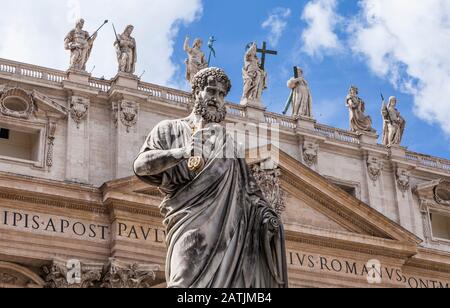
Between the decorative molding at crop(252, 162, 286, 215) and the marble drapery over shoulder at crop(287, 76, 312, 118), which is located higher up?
the marble drapery over shoulder at crop(287, 76, 312, 118)

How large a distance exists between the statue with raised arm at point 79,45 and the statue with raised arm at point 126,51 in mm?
724

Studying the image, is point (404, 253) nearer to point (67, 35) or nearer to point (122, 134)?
point (122, 134)

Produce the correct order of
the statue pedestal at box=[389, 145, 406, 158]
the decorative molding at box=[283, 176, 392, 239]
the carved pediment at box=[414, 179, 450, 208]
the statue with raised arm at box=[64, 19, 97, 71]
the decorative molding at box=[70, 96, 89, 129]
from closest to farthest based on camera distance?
the decorative molding at box=[70, 96, 89, 129] → the statue with raised arm at box=[64, 19, 97, 71] → the decorative molding at box=[283, 176, 392, 239] → the statue pedestal at box=[389, 145, 406, 158] → the carved pediment at box=[414, 179, 450, 208]

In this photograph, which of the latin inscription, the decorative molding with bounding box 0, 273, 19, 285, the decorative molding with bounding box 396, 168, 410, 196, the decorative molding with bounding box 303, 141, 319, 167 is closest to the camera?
the decorative molding with bounding box 0, 273, 19, 285

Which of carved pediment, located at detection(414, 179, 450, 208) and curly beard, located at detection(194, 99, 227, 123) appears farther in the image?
carved pediment, located at detection(414, 179, 450, 208)

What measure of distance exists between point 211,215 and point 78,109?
67.2 ft

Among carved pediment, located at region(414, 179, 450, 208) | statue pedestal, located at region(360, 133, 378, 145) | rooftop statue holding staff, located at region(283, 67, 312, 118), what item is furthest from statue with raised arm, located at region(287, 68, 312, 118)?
carved pediment, located at region(414, 179, 450, 208)

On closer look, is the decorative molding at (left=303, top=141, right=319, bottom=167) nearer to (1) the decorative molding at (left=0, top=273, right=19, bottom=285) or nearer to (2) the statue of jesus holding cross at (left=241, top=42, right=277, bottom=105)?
(2) the statue of jesus holding cross at (left=241, top=42, right=277, bottom=105)

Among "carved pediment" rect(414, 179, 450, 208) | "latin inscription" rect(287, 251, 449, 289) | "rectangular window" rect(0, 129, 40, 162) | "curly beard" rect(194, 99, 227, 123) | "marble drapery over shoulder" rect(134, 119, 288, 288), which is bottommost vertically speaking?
"marble drapery over shoulder" rect(134, 119, 288, 288)

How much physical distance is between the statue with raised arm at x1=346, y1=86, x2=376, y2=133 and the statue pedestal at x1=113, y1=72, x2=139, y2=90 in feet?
23.7

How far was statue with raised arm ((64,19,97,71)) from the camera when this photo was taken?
27062 mm
